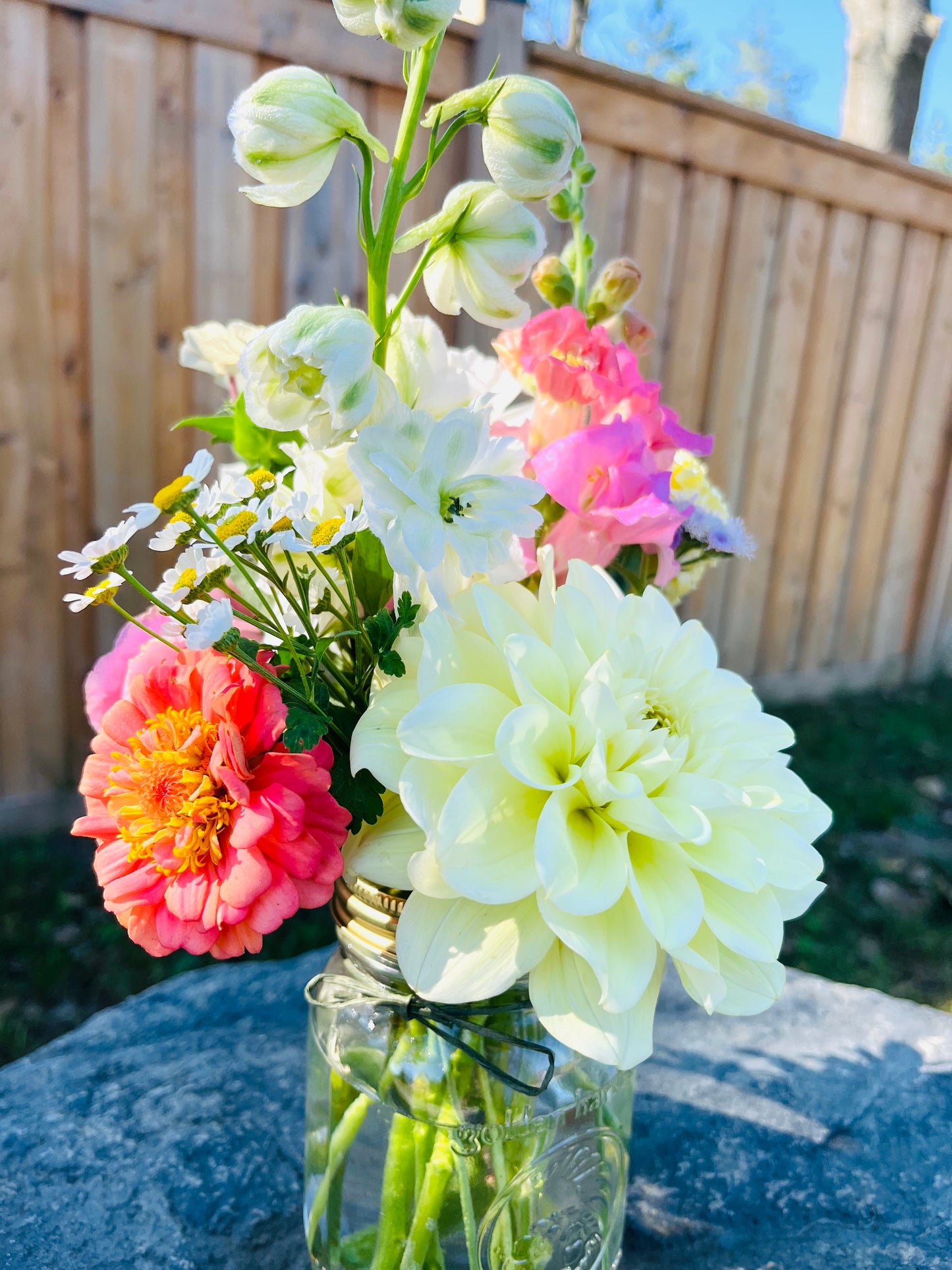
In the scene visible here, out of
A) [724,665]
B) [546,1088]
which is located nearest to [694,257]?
[724,665]

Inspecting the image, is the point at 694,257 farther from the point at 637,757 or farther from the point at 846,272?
the point at 637,757

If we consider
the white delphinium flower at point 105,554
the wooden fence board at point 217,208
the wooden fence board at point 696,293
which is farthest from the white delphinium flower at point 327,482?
the wooden fence board at point 696,293

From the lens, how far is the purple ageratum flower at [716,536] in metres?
0.64

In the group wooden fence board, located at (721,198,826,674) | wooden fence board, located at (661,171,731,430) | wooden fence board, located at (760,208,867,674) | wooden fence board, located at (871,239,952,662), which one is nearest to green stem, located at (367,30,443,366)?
wooden fence board, located at (661,171,731,430)

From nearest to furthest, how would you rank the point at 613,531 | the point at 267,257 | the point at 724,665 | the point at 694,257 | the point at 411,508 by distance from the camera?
the point at 411,508, the point at 613,531, the point at 267,257, the point at 694,257, the point at 724,665

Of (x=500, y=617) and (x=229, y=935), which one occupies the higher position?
(x=500, y=617)

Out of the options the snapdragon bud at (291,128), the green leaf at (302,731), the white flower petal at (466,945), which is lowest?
the white flower petal at (466,945)

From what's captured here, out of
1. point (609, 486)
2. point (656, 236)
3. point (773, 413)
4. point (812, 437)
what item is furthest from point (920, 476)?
point (609, 486)

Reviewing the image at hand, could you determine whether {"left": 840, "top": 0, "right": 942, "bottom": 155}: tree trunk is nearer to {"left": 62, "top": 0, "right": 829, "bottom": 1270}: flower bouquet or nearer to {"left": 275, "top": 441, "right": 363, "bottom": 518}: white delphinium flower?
{"left": 62, "top": 0, "right": 829, "bottom": 1270}: flower bouquet

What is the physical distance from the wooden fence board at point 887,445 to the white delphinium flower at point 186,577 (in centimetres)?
317

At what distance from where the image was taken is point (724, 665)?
114 inches

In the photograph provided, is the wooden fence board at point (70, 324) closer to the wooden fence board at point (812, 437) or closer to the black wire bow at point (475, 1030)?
the black wire bow at point (475, 1030)

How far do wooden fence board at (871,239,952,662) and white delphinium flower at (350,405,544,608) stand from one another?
327 cm

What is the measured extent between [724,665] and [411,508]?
2.56 metres
